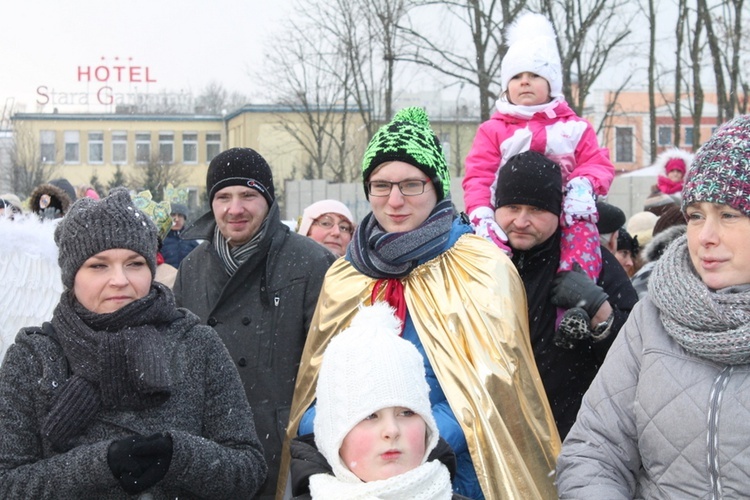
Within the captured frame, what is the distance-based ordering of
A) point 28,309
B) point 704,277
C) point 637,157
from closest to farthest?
1. point 704,277
2. point 28,309
3. point 637,157

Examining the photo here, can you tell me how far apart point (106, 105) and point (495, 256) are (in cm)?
6608

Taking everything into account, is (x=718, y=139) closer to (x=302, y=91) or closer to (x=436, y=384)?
(x=436, y=384)

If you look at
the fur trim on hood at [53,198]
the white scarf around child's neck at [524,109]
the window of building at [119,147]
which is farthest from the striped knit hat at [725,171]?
the window of building at [119,147]

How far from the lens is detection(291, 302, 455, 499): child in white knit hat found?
2.77m

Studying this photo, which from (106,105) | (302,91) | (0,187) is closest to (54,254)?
(302,91)

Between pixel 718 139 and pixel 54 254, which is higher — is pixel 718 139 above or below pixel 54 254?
above

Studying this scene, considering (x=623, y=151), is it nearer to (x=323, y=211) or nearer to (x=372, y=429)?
(x=323, y=211)

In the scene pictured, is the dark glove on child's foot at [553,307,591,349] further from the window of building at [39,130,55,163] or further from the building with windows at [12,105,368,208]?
the window of building at [39,130,55,163]

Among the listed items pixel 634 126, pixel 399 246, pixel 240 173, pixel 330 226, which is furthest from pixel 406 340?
pixel 634 126

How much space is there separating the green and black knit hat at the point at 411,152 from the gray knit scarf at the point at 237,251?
857 mm

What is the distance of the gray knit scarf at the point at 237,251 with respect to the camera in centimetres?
458

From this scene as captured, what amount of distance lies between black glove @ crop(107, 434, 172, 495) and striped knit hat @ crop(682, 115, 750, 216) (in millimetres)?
1746

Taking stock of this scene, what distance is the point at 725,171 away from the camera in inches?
110

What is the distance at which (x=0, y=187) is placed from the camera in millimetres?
43312
